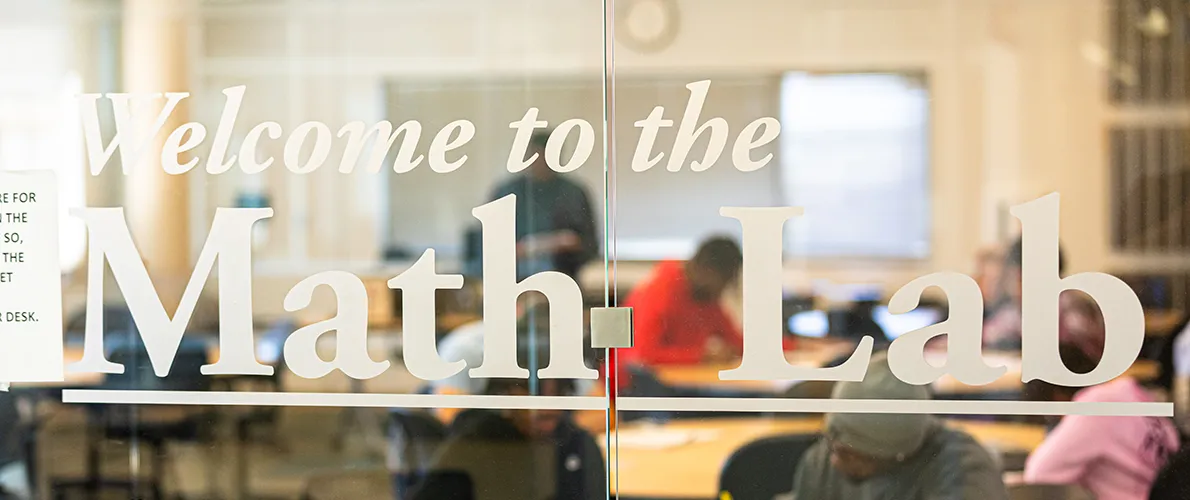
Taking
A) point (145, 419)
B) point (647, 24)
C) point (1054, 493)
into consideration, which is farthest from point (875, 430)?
point (145, 419)

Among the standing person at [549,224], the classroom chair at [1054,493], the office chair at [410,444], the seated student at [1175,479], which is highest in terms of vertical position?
the standing person at [549,224]

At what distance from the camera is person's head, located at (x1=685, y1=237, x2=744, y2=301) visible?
5.98ft

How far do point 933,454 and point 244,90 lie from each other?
136 centimetres

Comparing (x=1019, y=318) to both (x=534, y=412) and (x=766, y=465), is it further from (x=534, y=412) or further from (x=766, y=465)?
(x=534, y=412)

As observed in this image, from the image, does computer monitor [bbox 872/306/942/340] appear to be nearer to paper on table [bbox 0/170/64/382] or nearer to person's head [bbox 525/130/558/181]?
person's head [bbox 525/130/558/181]

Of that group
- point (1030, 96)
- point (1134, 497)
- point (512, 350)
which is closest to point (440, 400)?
point (512, 350)

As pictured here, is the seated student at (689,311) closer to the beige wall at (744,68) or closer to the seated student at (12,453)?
the beige wall at (744,68)

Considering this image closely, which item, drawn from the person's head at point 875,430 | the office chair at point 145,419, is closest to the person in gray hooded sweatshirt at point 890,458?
the person's head at point 875,430

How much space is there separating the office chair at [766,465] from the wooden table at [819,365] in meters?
0.11

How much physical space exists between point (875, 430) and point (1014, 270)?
0.36 m

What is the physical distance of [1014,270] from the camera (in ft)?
5.88

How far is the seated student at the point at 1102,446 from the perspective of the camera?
1783 mm

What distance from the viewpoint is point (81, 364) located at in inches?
75.7

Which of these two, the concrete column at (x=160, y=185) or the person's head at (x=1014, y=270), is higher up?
the concrete column at (x=160, y=185)
